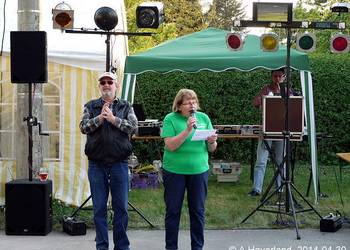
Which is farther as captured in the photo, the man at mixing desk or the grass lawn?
the man at mixing desk

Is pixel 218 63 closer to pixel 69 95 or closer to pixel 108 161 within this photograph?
pixel 69 95

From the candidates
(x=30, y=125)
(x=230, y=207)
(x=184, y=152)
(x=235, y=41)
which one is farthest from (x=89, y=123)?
(x=230, y=207)

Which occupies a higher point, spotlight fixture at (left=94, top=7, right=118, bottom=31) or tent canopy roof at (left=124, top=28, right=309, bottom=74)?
spotlight fixture at (left=94, top=7, right=118, bottom=31)

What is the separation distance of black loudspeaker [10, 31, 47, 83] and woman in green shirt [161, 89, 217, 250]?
6.05ft

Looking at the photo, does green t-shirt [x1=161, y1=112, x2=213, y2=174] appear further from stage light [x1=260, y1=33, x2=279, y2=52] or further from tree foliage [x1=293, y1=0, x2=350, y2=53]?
tree foliage [x1=293, y1=0, x2=350, y2=53]

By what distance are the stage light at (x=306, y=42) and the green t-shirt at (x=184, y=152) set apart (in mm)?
2309

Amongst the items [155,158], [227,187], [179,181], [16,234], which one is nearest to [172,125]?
[179,181]

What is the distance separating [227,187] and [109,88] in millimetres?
4911

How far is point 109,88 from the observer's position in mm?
6219

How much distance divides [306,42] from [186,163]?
105 inches

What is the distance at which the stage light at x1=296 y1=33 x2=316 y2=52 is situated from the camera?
7.92 metres

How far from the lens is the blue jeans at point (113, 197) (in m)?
6.11

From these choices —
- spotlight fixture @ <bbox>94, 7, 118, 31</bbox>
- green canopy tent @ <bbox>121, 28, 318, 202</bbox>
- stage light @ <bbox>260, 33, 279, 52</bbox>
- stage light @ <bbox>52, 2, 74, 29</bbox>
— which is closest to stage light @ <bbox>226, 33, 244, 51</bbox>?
stage light @ <bbox>260, 33, 279, 52</bbox>

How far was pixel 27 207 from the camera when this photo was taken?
7059 mm
